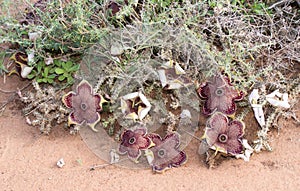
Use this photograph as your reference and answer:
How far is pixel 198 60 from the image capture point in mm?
2902

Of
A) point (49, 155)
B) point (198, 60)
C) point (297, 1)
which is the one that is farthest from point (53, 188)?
point (297, 1)

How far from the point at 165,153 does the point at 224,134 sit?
0.31 metres

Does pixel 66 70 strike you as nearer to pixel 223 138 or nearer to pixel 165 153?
pixel 165 153

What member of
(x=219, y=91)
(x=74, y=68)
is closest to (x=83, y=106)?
(x=74, y=68)

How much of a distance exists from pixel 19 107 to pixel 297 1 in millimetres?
1768

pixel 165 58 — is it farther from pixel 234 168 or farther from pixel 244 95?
pixel 234 168

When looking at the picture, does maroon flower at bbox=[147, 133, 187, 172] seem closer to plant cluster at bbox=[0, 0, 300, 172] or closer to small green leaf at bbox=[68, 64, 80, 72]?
plant cluster at bbox=[0, 0, 300, 172]

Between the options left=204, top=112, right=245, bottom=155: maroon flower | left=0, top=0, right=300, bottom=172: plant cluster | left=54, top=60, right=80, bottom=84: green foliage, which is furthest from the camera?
left=54, top=60, right=80, bottom=84: green foliage

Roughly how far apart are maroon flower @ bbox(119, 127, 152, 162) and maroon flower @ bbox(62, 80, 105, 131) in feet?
0.67

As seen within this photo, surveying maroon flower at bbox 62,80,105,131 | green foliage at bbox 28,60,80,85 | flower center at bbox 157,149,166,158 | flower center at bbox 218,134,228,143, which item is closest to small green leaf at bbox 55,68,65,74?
green foliage at bbox 28,60,80,85

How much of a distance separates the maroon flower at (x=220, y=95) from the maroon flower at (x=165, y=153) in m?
0.26

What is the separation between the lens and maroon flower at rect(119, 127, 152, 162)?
2676 millimetres

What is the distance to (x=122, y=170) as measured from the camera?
2.66 metres

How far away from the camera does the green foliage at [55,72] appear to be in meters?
3.06
